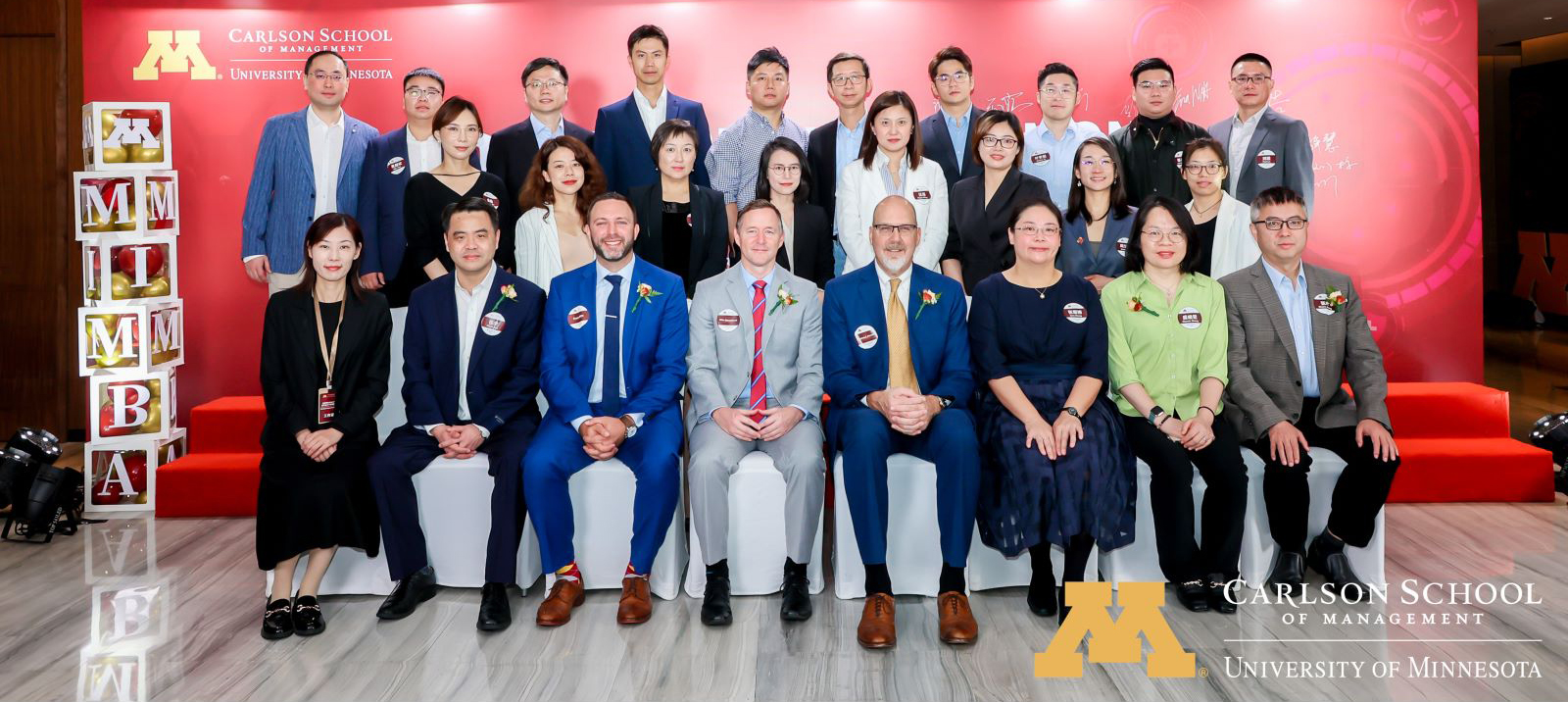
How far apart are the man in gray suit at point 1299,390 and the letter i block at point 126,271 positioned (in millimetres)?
4952

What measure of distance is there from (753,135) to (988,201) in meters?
1.11

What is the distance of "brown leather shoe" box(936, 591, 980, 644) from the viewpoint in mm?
3281

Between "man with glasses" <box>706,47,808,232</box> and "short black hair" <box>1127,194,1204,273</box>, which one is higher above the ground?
"man with glasses" <box>706,47,808,232</box>

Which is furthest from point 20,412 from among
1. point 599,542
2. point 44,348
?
point 599,542

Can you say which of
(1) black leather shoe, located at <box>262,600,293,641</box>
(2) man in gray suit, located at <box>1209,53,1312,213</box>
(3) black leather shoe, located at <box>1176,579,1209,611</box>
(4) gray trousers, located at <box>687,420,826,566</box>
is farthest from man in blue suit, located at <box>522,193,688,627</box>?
(2) man in gray suit, located at <box>1209,53,1312,213</box>

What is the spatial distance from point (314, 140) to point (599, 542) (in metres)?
2.72

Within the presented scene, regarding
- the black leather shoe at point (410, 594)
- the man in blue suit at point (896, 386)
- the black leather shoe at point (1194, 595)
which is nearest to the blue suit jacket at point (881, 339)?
the man in blue suit at point (896, 386)

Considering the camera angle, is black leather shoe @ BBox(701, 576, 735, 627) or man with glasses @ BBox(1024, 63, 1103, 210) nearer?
black leather shoe @ BBox(701, 576, 735, 627)

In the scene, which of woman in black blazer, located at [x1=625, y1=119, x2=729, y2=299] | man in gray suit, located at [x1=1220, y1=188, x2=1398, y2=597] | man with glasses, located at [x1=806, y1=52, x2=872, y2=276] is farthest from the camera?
man with glasses, located at [x1=806, y1=52, x2=872, y2=276]

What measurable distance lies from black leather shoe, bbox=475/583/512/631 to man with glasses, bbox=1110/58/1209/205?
326cm

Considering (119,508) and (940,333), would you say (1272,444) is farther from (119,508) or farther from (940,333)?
(119,508)

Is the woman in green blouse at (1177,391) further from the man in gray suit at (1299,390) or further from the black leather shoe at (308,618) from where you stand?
the black leather shoe at (308,618)

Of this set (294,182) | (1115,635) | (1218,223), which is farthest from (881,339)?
(294,182)

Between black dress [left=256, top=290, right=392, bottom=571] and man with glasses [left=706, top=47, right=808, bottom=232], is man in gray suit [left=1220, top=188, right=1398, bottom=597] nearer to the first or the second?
man with glasses [left=706, top=47, right=808, bottom=232]
